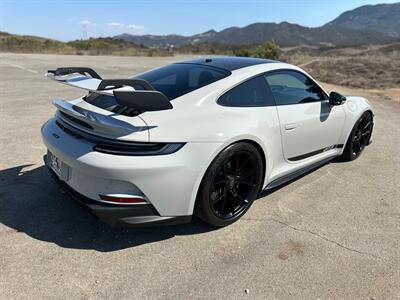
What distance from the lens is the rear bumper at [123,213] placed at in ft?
8.53

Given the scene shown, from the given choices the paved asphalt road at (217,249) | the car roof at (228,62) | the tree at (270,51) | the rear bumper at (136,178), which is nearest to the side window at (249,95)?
the car roof at (228,62)

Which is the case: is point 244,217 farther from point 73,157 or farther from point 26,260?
point 26,260

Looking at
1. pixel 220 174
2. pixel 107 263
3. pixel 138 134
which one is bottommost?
pixel 107 263

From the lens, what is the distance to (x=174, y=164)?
2.63 meters

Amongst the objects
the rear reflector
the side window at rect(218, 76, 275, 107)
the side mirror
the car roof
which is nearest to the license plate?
the rear reflector

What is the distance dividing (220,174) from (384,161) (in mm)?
3283

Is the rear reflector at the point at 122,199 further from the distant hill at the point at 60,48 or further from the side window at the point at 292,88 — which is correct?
the distant hill at the point at 60,48

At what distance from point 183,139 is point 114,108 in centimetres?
65

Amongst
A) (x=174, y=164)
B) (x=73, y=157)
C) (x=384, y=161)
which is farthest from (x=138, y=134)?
(x=384, y=161)

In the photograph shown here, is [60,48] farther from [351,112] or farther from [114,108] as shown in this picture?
[114,108]

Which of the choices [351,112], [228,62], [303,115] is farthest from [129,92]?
[351,112]

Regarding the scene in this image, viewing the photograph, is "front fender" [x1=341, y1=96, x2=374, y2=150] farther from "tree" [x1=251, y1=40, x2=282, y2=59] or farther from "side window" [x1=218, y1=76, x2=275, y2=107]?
"tree" [x1=251, y1=40, x2=282, y2=59]

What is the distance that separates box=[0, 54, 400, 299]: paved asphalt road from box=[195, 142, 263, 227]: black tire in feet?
0.51

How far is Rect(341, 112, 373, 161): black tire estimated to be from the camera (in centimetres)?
487
